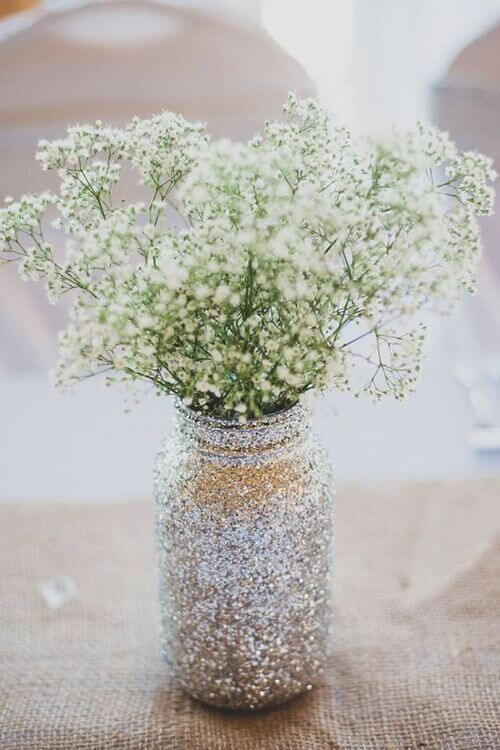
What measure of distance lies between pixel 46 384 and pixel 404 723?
83 centimetres

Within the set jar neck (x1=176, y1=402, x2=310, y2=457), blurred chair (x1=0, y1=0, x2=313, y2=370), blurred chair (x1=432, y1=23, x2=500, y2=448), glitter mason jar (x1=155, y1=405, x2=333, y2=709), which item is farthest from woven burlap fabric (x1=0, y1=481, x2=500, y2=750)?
blurred chair (x1=0, y1=0, x2=313, y2=370)

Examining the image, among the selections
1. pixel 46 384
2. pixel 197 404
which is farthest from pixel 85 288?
pixel 46 384

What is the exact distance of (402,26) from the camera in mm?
2600

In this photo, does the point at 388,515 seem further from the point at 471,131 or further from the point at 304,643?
the point at 471,131

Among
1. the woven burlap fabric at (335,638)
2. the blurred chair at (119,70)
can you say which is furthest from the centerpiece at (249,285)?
the blurred chair at (119,70)

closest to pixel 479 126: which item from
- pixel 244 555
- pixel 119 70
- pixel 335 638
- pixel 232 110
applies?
pixel 232 110

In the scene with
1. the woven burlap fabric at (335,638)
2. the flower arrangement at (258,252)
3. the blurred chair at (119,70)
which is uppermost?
the blurred chair at (119,70)

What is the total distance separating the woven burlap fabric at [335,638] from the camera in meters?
0.90

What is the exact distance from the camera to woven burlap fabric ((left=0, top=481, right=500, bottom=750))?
0.90 metres

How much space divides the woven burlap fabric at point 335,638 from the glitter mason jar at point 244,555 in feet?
0.17

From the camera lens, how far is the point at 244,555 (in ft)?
2.77

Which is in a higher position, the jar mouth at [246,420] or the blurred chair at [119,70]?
the blurred chair at [119,70]

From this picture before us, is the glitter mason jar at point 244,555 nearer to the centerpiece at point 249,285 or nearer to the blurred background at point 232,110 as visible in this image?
the centerpiece at point 249,285

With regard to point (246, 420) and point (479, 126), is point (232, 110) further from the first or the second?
point (246, 420)
